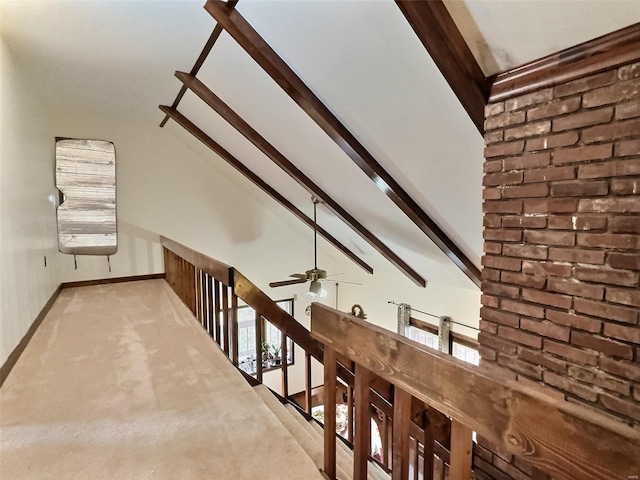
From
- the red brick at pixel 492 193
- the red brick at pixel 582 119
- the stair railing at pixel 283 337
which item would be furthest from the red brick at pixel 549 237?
the stair railing at pixel 283 337

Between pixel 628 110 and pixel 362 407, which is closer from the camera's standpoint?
pixel 362 407

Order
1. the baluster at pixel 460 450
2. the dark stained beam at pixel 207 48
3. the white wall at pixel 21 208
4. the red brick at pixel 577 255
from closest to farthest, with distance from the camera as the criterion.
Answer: the baluster at pixel 460 450, the red brick at pixel 577 255, the dark stained beam at pixel 207 48, the white wall at pixel 21 208

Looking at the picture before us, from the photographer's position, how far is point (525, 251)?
75.3 inches

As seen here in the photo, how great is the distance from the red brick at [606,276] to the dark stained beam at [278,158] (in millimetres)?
3124

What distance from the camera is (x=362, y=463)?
4.33ft

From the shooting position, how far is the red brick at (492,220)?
2.05 metres

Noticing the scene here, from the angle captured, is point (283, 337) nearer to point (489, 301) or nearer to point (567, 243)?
point (489, 301)

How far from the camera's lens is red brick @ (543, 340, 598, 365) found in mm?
1666

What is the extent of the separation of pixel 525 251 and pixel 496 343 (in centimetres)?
59

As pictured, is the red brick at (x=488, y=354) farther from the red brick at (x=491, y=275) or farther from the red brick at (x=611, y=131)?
the red brick at (x=611, y=131)

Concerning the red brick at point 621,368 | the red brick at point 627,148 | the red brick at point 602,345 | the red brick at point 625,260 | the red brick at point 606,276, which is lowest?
the red brick at point 621,368

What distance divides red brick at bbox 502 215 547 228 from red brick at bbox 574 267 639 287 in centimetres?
28

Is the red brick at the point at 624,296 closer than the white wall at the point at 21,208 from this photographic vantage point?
Yes

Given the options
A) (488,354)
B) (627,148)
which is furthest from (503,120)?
(488,354)
